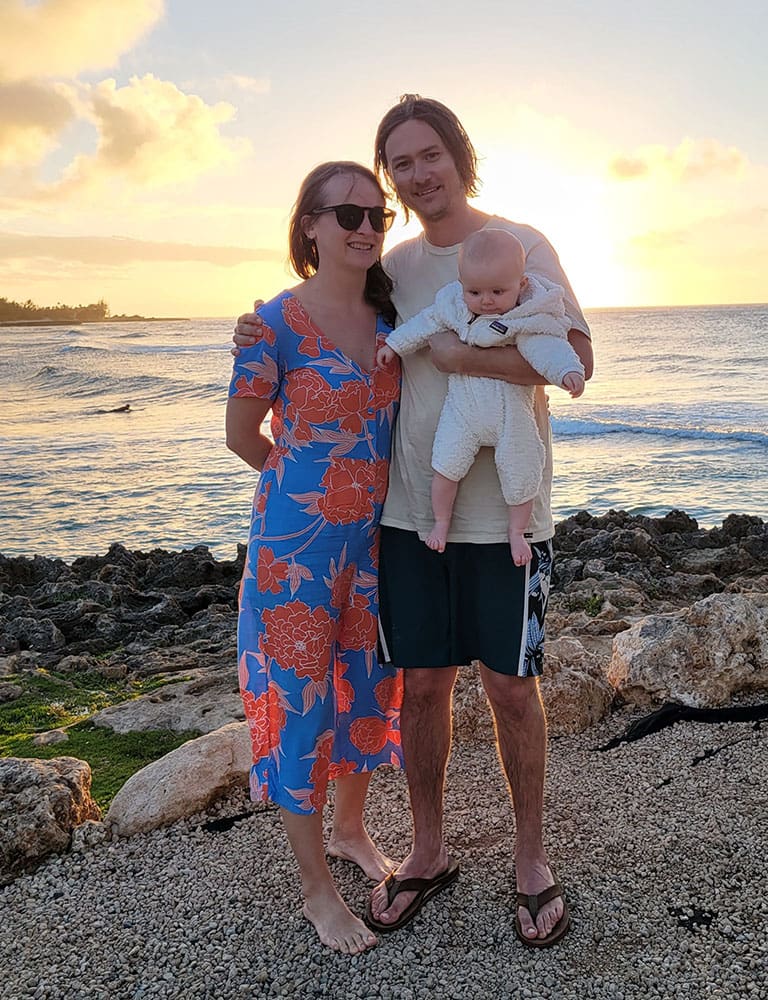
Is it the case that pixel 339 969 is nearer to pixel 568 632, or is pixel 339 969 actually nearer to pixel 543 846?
pixel 543 846

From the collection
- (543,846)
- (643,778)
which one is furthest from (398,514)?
(643,778)

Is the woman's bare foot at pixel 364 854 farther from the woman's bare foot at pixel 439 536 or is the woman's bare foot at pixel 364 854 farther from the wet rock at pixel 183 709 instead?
the wet rock at pixel 183 709

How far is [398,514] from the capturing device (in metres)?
3.16

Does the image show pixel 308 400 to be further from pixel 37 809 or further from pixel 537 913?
pixel 37 809

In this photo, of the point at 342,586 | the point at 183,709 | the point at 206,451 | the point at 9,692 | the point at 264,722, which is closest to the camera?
the point at 342,586

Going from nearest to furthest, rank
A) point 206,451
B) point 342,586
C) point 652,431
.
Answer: point 342,586, point 206,451, point 652,431

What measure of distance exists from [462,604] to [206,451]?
16417 millimetres

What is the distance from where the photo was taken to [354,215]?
9.96 feet

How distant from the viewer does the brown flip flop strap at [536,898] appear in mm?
3133

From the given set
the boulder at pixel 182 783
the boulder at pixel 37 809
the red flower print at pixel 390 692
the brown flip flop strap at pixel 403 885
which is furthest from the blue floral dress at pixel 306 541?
the boulder at pixel 37 809

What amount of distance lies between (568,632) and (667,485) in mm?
9662

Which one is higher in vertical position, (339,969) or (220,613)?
(339,969)

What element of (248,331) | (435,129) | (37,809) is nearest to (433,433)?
(248,331)

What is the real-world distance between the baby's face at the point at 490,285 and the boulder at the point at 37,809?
8.62 feet
